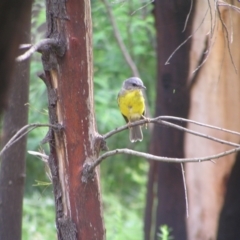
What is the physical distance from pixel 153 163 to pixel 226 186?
2.98 feet

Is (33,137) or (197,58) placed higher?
(197,58)

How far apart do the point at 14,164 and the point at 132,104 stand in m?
1.08

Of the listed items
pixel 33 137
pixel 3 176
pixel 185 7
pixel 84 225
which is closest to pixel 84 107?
pixel 84 225

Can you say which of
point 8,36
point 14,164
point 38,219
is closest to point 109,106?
point 38,219

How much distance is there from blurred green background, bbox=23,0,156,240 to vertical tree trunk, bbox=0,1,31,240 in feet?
7.66

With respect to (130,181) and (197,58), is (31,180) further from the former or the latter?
(197,58)

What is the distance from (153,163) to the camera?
17.9ft

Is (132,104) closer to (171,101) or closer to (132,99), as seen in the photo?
(132,99)

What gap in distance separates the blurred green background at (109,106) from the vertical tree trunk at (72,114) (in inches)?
Result: 146

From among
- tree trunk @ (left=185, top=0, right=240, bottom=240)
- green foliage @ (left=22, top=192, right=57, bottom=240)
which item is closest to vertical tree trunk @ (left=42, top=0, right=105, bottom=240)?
tree trunk @ (left=185, top=0, right=240, bottom=240)

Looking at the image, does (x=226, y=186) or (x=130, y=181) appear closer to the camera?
(x=226, y=186)

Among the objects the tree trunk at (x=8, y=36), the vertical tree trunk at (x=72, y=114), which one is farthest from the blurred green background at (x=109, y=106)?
the tree trunk at (x=8, y=36)

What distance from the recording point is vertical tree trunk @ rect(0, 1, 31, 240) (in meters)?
3.91

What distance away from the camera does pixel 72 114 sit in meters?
2.61
